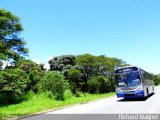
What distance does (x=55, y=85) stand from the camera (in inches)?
1419

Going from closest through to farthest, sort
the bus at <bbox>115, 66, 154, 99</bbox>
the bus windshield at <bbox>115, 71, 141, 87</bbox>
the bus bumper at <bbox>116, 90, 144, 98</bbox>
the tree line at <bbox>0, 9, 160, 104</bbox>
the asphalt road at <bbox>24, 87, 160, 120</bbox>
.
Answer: the asphalt road at <bbox>24, 87, 160, 120</bbox> → the tree line at <bbox>0, 9, 160, 104</bbox> → the bus bumper at <bbox>116, 90, 144, 98</bbox> → the bus at <bbox>115, 66, 154, 99</bbox> → the bus windshield at <bbox>115, 71, 141, 87</bbox>

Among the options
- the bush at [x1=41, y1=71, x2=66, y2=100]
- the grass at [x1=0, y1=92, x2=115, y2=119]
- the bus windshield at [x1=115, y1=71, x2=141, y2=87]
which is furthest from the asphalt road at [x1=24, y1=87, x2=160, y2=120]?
the bush at [x1=41, y1=71, x2=66, y2=100]

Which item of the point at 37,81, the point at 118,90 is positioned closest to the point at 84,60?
the point at 37,81

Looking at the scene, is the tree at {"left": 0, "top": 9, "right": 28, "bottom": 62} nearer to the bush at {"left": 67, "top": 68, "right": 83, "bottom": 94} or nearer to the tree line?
the tree line

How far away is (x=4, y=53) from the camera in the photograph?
61.6 feet

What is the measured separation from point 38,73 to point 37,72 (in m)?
2.30

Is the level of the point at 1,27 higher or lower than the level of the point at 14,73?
higher

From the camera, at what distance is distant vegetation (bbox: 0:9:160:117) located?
19.2 m

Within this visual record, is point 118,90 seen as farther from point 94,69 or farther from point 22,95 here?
point 94,69

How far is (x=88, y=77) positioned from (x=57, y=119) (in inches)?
2037

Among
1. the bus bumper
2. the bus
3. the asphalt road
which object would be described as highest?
the bus

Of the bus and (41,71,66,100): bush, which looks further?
(41,71,66,100): bush

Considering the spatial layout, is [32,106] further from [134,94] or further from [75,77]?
[75,77]

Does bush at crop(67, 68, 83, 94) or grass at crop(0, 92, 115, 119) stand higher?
bush at crop(67, 68, 83, 94)
